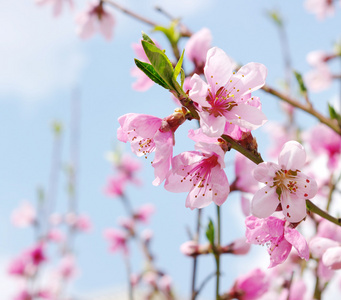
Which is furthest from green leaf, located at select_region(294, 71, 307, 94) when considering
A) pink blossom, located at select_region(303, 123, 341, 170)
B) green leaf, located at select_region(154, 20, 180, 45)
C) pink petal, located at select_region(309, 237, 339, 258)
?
pink petal, located at select_region(309, 237, 339, 258)

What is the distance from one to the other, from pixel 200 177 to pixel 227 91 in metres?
0.21

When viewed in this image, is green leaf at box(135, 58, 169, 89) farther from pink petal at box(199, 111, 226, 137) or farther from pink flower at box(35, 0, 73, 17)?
pink flower at box(35, 0, 73, 17)

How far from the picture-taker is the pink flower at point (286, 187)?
0.81 m

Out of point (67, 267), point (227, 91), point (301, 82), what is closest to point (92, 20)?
point (301, 82)

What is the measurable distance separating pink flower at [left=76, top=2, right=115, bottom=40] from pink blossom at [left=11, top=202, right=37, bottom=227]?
2115 mm

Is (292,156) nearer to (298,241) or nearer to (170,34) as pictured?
(298,241)

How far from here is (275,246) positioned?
914 mm

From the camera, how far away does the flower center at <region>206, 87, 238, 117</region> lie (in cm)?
88

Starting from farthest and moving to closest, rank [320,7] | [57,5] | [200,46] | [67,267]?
[67,267] < [320,7] < [57,5] < [200,46]

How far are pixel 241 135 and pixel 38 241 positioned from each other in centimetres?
275

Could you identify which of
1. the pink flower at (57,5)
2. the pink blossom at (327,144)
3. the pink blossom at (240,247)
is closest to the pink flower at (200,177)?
the pink blossom at (240,247)

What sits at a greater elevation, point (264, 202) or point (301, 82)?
point (301, 82)

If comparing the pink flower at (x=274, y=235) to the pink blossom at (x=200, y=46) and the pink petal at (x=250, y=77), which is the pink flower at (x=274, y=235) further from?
the pink blossom at (x=200, y=46)

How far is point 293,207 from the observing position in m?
0.81
